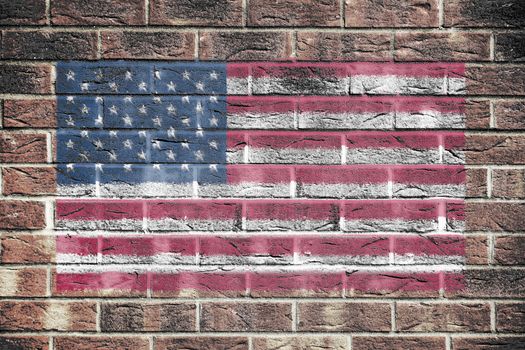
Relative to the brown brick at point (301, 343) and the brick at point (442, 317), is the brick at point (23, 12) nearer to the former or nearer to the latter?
the brown brick at point (301, 343)

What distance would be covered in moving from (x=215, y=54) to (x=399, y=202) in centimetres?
76

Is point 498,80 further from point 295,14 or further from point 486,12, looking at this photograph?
point 295,14

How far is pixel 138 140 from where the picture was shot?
1762 millimetres

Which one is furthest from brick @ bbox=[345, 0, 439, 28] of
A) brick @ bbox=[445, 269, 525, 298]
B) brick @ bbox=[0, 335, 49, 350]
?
brick @ bbox=[0, 335, 49, 350]

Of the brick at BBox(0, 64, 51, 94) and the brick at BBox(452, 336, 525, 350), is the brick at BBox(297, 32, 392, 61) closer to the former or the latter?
the brick at BBox(0, 64, 51, 94)

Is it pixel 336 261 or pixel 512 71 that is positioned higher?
pixel 512 71

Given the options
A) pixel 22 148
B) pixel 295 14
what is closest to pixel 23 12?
pixel 22 148

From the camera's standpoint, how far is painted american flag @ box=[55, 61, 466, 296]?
1.75 metres

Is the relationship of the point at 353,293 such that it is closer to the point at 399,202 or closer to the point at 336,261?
the point at 336,261

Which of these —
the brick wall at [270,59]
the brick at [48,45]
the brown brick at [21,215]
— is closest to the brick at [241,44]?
the brick wall at [270,59]

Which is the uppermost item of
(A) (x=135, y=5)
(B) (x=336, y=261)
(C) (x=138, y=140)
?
(A) (x=135, y=5)

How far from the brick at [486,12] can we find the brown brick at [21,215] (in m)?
1.45

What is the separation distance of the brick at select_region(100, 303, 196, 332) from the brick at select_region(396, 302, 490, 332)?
0.68 m

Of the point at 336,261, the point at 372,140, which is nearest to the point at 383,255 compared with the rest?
the point at 336,261
